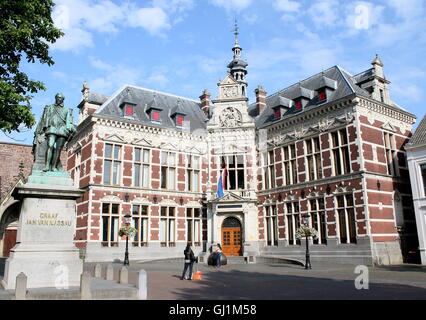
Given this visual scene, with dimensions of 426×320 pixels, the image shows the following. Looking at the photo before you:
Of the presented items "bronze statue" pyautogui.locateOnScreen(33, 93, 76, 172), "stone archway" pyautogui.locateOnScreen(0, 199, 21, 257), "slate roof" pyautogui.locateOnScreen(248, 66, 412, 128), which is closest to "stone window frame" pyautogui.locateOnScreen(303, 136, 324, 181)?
"slate roof" pyautogui.locateOnScreen(248, 66, 412, 128)

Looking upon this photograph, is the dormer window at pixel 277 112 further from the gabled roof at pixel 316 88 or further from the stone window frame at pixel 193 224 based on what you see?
the stone window frame at pixel 193 224

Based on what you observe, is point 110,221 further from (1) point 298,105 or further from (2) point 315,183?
(1) point 298,105

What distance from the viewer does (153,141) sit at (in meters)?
30.8

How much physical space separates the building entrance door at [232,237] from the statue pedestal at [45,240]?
63.7 feet

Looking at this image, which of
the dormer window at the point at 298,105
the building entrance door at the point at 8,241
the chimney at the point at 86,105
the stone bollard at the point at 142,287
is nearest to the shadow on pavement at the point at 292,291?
the stone bollard at the point at 142,287

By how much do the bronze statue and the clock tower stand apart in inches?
727

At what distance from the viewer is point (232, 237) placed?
29.7m

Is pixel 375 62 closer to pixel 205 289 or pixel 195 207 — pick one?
pixel 195 207

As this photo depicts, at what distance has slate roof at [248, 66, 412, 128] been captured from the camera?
2698cm

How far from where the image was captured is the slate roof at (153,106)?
3031 centimetres

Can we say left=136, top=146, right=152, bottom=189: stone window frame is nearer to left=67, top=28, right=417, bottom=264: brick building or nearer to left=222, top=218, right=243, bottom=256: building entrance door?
left=67, top=28, right=417, bottom=264: brick building

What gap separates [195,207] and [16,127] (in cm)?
1913

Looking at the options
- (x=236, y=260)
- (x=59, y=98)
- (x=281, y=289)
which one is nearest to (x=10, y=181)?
(x=236, y=260)

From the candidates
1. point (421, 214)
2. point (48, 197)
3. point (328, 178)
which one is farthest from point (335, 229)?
point (48, 197)
